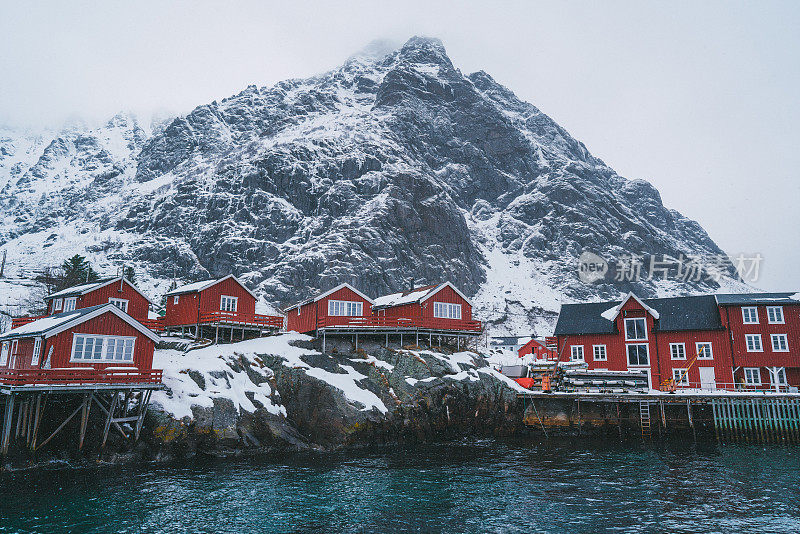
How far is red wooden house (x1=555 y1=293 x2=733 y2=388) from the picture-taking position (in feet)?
165

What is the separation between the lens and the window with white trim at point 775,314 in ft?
158

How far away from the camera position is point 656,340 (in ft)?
173

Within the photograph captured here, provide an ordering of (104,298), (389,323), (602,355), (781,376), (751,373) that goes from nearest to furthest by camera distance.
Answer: (104,298)
(781,376)
(751,373)
(389,323)
(602,355)

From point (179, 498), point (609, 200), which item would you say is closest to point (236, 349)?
point (179, 498)

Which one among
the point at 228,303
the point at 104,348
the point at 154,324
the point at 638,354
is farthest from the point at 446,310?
the point at 104,348

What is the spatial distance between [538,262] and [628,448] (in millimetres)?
133444

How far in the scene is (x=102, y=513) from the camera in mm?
20984

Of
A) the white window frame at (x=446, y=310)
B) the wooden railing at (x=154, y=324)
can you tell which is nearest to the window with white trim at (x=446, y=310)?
the white window frame at (x=446, y=310)

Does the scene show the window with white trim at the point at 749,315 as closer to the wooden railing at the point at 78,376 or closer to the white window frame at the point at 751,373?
the white window frame at the point at 751,373

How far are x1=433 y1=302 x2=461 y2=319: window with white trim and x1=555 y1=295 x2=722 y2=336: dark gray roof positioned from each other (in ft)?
45.8

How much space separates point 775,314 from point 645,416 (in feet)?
58.0

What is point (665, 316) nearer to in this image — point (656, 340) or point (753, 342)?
point (656, 340)

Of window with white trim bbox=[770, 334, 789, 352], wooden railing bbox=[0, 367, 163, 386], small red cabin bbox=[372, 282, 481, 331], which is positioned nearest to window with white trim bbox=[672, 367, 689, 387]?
window with white trim bbox=[770, 334, 789, 352]

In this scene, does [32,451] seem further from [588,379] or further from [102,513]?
[588,379]
